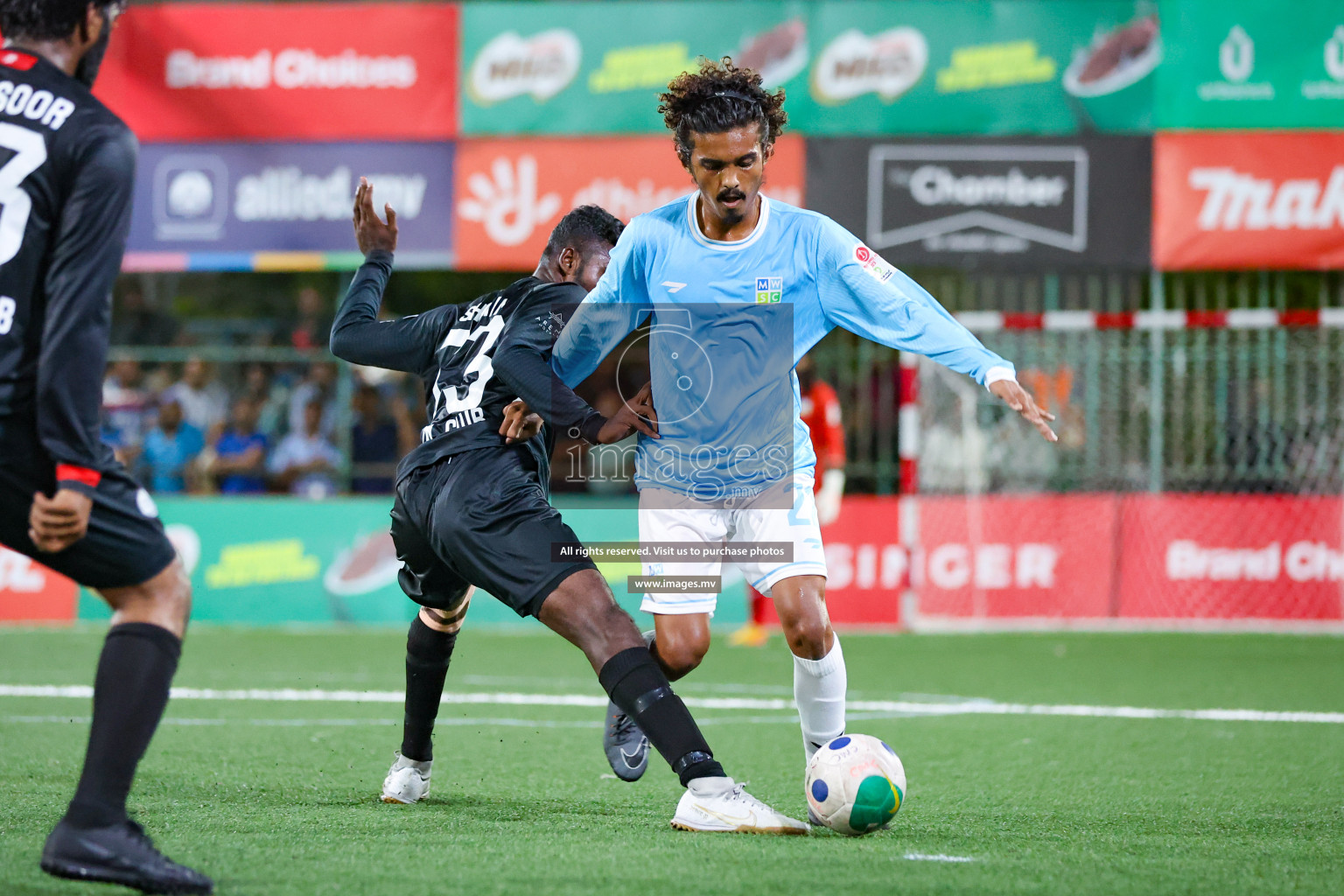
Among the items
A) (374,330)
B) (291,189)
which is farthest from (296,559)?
(374,330)

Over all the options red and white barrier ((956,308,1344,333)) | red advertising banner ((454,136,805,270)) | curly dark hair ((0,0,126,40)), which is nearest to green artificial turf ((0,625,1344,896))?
curly dark hair ((0,0,126,40))

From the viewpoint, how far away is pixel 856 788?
4559 mm

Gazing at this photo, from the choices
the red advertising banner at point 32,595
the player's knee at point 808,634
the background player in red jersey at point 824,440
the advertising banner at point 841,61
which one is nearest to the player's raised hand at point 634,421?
the player's knee at point 808,634

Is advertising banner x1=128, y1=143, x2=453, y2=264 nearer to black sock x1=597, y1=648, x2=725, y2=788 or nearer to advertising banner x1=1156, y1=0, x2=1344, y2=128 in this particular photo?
advertising banner x1=1156, y1=0, x2=1344, y2=128

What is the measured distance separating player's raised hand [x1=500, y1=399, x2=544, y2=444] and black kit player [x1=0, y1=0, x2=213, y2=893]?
1.38 meters

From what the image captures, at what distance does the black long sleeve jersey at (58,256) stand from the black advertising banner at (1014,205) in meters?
10.5

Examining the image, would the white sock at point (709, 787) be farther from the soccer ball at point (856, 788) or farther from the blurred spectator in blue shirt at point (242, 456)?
the blurred spectator in blue shirt at point (242, 456)

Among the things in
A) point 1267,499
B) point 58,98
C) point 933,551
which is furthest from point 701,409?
point 1267,499

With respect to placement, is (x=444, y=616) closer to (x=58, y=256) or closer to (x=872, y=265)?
(x=872, y=265)

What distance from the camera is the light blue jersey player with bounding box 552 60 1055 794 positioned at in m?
5.04

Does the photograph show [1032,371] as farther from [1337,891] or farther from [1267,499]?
[1337,891]

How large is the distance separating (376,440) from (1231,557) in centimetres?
801

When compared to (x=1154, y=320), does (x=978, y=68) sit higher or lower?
higher

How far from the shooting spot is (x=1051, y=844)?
446 cm
